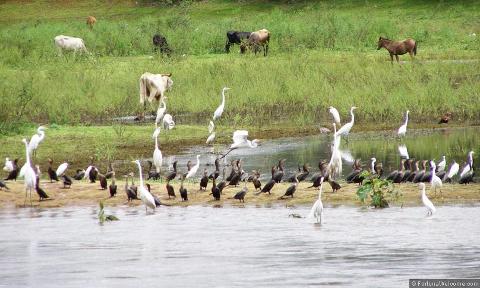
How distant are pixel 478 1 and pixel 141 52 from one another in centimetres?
1693

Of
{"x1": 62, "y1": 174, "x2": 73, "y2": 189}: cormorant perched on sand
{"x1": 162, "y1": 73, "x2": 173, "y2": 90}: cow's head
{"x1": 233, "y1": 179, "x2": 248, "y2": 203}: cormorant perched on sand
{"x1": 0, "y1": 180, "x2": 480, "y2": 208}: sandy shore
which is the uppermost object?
{"x1": 162, "y1": 73, "x2": 173, "y2": 90}: cow's head

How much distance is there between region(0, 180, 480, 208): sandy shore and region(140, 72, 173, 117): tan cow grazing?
9.20 meters

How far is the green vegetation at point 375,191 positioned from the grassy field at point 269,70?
387 inches

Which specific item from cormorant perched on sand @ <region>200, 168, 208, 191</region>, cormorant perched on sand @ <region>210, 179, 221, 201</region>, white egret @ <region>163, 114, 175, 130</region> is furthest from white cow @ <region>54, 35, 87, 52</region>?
cormorant perched on sand @ <region>210, 179, 221, 201</region>

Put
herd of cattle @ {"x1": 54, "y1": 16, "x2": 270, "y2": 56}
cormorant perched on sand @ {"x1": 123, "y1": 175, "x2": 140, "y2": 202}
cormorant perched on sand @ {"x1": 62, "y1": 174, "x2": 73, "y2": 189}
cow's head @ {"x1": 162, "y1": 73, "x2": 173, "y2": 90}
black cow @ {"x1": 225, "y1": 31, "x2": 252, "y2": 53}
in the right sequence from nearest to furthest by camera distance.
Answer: cormorant perched on sand @ {"x1": 123, "y1": 175, "x2": 140, "y2": 202}
cormorant perched on sand @ {"x1": 62, "y1": 174, "x2": 73, "y2": 189}
cow's head @ {"x1": 162, "y1": 73, "x2": 173, "y2": 90}
herd of cattle @ {"x1": 54, "y1": 16, "x2": 270, "y2": 56}
black cow @ {"x1": 225, "y1": 31, "x2": 252, "y2": 53}

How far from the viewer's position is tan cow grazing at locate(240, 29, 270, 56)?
1567 inches

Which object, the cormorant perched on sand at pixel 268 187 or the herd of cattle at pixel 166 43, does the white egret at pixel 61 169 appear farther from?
the herd of cattle at pixel 166 43

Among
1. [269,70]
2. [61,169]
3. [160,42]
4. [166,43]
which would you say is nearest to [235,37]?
[166,43]

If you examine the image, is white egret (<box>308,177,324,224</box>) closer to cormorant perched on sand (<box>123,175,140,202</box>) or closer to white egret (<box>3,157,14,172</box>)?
cormorant perched on sand (<box>123,175,140,202</box>)

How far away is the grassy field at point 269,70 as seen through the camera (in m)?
28.8

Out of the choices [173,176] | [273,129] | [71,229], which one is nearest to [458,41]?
[273,129]

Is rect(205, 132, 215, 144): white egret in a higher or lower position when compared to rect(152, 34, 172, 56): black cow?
lower

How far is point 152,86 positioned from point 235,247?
47.3 feet

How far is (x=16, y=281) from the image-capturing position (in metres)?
13.7
